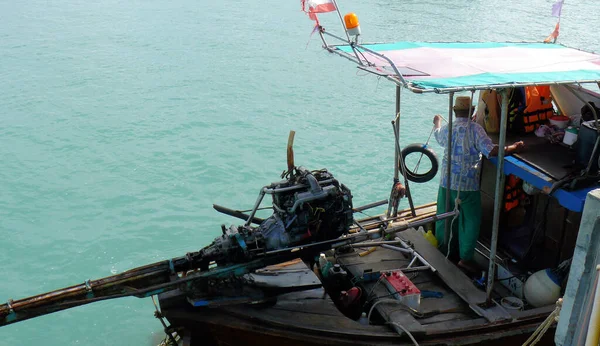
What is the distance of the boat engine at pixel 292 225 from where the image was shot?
16.8 ft

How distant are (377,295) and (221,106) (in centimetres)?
1209

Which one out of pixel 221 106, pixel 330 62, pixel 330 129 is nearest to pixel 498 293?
pixel 330 129

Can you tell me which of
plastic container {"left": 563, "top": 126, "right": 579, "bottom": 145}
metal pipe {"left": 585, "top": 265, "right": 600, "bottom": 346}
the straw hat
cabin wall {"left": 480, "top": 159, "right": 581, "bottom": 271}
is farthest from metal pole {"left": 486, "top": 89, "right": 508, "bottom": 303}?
metal pipe {"left": 585, "top": 265, "right": 600, "bottom": 346}

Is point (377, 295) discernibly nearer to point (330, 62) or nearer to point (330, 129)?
point (330, 129)

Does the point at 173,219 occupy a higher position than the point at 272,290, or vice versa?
the point at 272,290

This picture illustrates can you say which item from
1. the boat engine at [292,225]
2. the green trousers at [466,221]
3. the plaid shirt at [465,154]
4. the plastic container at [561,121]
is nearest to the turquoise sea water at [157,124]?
the boat engine at [292,225]

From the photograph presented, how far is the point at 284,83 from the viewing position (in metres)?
18.8

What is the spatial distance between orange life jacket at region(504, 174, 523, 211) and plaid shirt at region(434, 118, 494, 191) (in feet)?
1.60

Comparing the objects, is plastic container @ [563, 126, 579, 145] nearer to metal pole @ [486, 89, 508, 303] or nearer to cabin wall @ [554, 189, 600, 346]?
metal pole @ [486, 89, 508, 303]

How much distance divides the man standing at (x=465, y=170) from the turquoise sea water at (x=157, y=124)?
4597mm

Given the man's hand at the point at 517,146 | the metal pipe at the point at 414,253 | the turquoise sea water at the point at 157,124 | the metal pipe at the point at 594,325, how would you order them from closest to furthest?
1. the metal pipe at the point at 594,325
2. the man's hand at the point at 517,146
3. the metal pipe at the point at 414,253
4. the turquoise sea water at the point at 157,124

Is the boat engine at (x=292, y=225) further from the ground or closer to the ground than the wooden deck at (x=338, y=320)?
further from the ground

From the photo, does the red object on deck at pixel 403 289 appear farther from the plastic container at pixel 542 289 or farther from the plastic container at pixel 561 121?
the plastic container at pixel 561 121

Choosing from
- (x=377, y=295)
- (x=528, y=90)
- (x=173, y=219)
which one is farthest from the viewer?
(x=173, y=219)
